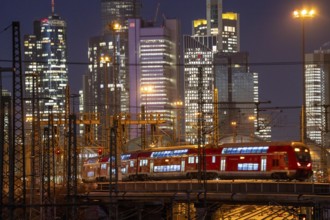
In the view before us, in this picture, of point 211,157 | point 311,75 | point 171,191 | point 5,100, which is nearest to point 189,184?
point 171,191

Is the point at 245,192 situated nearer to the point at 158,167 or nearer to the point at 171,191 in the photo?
the point at 171,191

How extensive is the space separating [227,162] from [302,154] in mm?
5162

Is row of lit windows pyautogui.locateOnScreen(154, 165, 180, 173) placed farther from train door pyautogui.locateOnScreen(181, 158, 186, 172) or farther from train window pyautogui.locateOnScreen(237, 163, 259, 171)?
train window pyautogui.locateOnScreen(237, 163, 259, 171)

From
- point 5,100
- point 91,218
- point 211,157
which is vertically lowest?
point 91,218

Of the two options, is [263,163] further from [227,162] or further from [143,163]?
[143,163]

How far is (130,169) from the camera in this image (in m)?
67.2

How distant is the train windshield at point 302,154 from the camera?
5325 centimetres

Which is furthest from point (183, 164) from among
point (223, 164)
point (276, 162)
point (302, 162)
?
point (302, 162)

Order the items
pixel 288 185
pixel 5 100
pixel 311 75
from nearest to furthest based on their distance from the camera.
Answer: pixel 5 100, pixel 288 185, pixel 311 75

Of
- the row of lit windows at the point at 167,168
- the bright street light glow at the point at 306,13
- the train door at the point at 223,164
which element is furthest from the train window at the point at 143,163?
the bright street light glow at the point at 306,13

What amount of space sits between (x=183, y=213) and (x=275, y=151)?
31.1ft

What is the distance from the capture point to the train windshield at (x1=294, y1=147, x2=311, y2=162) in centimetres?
5325

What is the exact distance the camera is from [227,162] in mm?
56844

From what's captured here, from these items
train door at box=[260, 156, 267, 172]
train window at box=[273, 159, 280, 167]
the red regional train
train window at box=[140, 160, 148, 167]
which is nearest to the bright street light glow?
the red regional train
